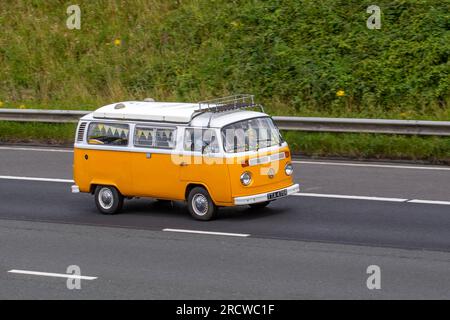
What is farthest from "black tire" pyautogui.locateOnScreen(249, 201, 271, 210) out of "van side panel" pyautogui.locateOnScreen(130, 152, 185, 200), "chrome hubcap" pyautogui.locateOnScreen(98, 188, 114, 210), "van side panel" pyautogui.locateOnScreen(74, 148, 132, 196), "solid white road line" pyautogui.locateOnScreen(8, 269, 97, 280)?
"solid white road line" pyautogui.locateOnScreen(8, 269, 97, 280)

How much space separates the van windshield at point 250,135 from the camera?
15.7 meters

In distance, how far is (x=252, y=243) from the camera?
14.4 metres

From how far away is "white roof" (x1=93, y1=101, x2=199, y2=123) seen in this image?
16.0 meters

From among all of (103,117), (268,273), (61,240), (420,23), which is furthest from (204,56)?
(268,273)

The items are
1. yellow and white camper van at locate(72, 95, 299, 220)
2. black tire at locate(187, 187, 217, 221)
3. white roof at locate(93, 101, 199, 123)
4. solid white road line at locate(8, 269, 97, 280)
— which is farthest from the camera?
white roof at locate(93, 101, 199, 123)

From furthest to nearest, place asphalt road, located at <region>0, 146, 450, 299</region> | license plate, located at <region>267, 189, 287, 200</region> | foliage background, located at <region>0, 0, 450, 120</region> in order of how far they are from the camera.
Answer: foliage background, located at <region>0, 0, 450, 120</region>
license plate, located at <region>267, 189, 287, 200</region>
asphalt road, located at <region>0, 146, 450, 299</region>

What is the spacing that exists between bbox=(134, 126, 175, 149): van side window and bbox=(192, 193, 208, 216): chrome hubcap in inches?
36.2

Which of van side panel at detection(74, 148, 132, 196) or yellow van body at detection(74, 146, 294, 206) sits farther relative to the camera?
van side panel at detection(74, 148, 132, 196)

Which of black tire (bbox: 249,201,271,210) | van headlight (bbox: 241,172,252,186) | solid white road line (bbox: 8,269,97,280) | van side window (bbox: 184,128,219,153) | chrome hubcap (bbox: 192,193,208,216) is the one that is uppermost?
van side window (bbox: 184,128,219,153)

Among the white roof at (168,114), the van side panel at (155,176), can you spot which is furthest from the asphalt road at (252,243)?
the white roof at (168,114)

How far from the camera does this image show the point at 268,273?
12.7 meters

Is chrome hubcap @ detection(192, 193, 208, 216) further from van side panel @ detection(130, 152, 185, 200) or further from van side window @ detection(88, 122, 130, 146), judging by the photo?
van side window @ detection(88, 122, 130, 146)

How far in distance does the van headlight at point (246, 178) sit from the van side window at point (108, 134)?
85.5 inches
